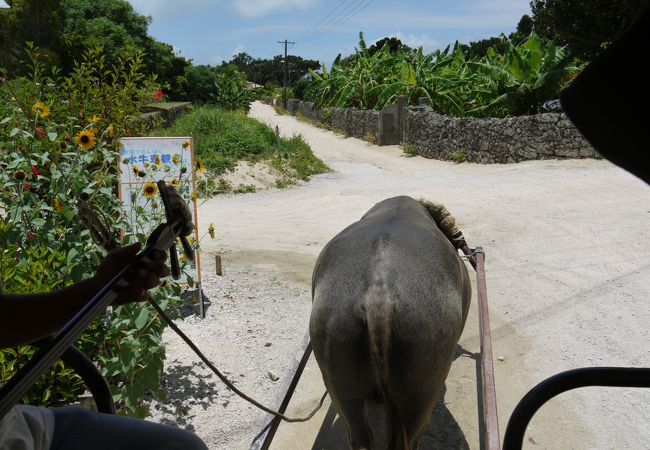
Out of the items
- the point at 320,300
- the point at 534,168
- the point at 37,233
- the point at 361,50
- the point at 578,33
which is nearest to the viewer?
the point at 320,300

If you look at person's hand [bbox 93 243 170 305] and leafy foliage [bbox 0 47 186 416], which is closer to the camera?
person's hand [bbox 93 243 170 305]

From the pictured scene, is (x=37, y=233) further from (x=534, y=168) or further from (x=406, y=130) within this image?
(x=406, y=130)

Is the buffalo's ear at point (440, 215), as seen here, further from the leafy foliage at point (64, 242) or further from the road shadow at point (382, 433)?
the leafy foliage at point (64, 242)

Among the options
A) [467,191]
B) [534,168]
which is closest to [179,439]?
[467,191]

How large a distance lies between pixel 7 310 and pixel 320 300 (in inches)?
55.1

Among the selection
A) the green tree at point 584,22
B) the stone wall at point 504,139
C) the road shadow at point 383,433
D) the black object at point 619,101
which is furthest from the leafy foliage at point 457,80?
the black object at point 619,101

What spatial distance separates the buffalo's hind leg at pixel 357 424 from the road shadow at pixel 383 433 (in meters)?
1.15

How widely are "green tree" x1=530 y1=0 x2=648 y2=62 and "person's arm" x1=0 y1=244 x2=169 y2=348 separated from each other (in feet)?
51.2

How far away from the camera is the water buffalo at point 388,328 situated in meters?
2.53

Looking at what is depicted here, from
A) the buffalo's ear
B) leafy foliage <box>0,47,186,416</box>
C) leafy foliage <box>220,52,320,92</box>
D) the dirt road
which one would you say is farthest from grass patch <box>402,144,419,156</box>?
leafy foliage <box>220,52,320,92</box>

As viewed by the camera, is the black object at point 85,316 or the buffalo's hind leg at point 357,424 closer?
the black object at point 85,316

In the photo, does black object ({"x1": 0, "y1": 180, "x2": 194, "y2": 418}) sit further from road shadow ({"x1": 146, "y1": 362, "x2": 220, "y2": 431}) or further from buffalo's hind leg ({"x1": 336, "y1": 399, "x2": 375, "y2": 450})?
road shadow ({"x1": 146, "y1": 362, "x2": 220, "y2": 431})

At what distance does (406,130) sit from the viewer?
2086cm

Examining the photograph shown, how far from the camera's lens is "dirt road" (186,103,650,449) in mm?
4324
